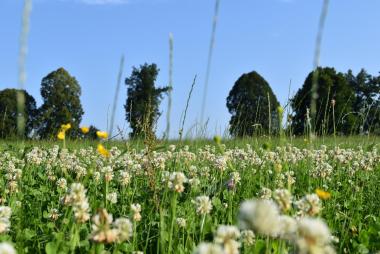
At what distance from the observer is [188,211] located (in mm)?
4059

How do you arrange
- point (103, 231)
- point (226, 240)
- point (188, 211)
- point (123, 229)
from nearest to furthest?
point (226, 240)
point (103, 231)
point (123, 229)
point (188, 211)

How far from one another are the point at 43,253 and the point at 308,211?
1.85 m

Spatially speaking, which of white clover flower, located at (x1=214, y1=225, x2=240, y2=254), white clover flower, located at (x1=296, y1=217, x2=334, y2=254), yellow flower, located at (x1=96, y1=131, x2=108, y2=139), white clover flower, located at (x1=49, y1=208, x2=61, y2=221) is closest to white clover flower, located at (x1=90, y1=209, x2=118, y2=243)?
white clover flower, located at (x1=214, y1=225, x2=240, y2=254)

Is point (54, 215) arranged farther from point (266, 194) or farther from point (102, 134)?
point (266, 194)

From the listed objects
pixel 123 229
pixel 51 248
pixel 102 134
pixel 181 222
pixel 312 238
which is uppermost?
pixel 102 134

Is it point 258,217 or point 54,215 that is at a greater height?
point 258,217

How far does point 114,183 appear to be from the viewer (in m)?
5.66

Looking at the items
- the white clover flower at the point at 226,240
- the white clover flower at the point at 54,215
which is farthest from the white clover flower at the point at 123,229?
the white clover flower at the point at 54,215

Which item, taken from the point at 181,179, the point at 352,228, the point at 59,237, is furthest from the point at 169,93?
the point at 352,228

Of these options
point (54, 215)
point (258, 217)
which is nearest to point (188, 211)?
point (54, 215)

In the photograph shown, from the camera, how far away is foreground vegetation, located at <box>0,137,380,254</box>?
173cm

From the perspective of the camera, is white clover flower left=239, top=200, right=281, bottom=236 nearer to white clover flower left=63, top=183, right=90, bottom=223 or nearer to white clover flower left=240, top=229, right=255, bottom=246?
white clover flower left=63, top=183, right=90, bottom=223

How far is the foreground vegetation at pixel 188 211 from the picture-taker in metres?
1.73

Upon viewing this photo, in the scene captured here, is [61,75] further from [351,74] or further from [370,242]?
[370,242]
